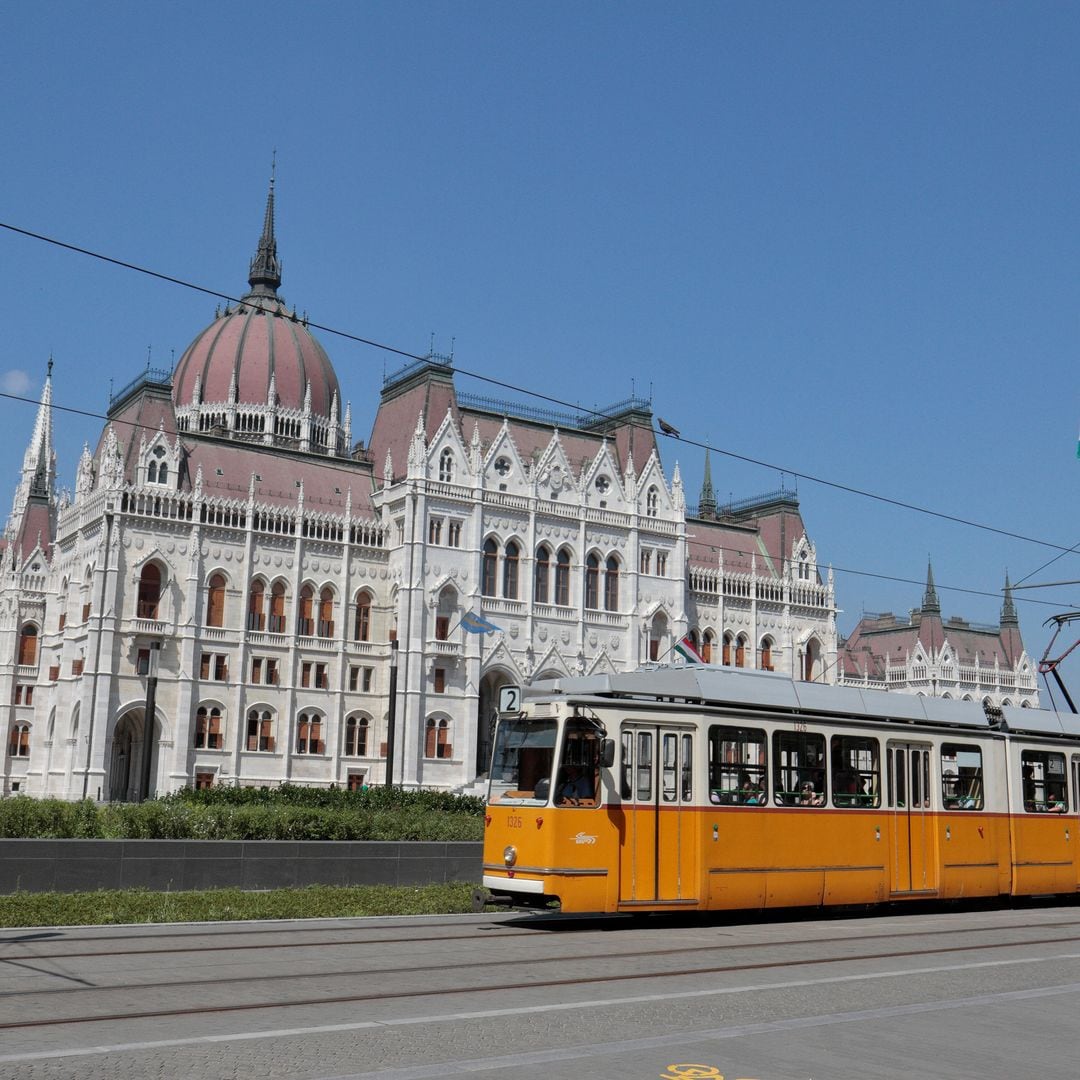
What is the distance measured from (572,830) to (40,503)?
6769cm

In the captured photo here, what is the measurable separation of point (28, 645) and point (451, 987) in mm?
67753

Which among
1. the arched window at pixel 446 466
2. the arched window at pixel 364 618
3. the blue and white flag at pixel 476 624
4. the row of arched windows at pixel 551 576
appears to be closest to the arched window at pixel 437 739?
the arched window at pixel 364 618

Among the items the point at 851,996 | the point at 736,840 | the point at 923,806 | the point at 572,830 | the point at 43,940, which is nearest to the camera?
the point at 851,996

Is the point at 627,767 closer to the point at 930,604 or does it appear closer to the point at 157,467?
the point at 157,467

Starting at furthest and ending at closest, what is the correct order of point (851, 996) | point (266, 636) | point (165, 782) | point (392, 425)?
point (392, 425)
point (266, 636)
point (165, 782)
point (851, 996)

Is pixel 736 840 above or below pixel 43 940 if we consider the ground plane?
above

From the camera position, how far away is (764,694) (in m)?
20.2

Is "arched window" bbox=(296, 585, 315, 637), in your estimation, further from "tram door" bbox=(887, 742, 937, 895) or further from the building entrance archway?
"tram door" bbox=(887, 742, 937, 895)

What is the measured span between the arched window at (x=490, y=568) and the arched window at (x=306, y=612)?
26.7ft

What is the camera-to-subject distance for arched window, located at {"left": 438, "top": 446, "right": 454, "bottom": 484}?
6525cm

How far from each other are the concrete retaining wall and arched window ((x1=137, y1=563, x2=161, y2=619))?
3708 centimetres

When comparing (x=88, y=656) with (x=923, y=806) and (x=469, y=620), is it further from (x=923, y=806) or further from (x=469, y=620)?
(x=923, y=806)

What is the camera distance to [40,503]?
78.9m

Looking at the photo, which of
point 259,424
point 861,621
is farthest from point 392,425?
point 861,621
